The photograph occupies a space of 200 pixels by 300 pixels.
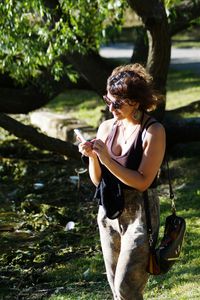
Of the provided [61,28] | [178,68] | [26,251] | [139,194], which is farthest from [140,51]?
[178,68]

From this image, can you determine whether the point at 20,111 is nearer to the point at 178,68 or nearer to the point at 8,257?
the point at 8,257

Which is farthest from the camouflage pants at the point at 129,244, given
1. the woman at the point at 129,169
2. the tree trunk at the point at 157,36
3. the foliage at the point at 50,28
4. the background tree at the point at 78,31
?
the foliage at the point at 50,28

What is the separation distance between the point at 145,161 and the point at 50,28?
5.08 meters

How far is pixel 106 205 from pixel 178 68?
47.3 feet

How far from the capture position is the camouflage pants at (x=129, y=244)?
13.4ft

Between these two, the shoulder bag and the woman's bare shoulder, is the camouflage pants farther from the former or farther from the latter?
the woman's bare shoulder

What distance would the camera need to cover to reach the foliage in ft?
26.8

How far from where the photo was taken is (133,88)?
414 cm

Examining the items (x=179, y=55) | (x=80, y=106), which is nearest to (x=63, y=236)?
(x=80, y=106)

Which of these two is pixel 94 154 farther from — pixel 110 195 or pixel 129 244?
pixel 129 244

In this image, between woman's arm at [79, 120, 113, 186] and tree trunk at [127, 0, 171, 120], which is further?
tree trunk at [127, 0, 171, 120]

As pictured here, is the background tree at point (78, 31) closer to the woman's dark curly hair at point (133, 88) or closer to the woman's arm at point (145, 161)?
the woman's dark curly hair at point (133, 88)

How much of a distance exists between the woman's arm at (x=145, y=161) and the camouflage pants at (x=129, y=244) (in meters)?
0.13

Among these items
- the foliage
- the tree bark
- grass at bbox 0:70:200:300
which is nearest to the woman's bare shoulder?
grass at bbox 0:70:200:300
